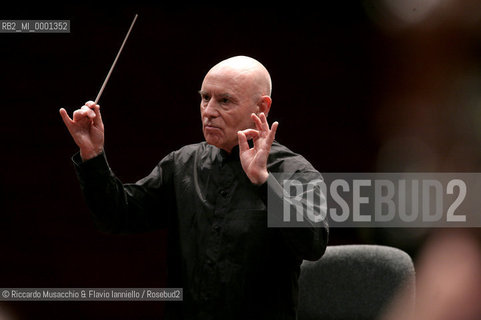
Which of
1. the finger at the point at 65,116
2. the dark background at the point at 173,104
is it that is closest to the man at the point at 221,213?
the finger at the point at 65,116

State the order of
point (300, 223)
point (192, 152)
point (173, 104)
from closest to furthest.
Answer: point (300, 223) → point (192, 152) → point (173, 104)

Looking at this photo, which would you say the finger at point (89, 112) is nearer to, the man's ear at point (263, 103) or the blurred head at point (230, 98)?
the blurred head at point (230, 98)

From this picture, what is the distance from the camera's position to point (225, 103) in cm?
125

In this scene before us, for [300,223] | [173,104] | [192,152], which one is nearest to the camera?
[300,223]

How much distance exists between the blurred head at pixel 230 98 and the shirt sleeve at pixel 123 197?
0.16m

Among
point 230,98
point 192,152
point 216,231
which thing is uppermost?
point 230,98

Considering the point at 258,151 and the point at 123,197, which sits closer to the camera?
the point at 258,151

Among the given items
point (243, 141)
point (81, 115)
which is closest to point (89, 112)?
point (81, 115)

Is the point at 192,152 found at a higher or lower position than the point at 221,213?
higher

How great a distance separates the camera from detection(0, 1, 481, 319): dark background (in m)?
1.82

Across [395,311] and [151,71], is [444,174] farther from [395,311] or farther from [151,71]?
[151,71]

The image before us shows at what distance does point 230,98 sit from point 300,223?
0.93 feet

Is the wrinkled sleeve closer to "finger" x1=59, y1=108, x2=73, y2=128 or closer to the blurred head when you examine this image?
the blurred head

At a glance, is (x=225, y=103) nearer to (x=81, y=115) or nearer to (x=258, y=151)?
(x=258, y=151)
